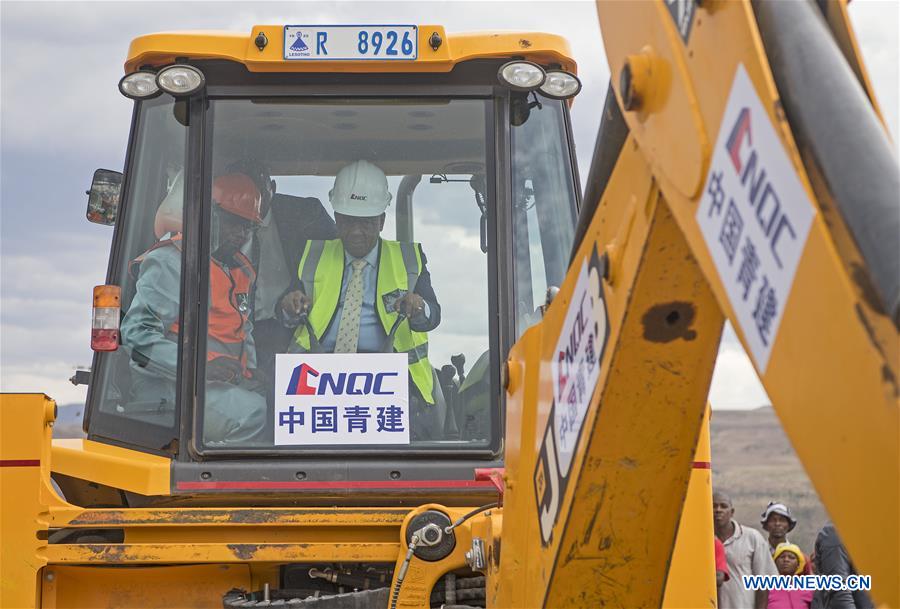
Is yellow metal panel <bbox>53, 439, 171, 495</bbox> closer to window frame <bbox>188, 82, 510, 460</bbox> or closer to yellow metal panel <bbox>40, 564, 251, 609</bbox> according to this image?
window frame <bbox>188, 82, 510, 460</bbox>

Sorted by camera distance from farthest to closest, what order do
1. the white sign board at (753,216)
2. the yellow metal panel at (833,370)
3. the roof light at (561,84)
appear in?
the roof light at (561,84) < the white sign board at (753,216) < the yellow metal panel at (833,370)

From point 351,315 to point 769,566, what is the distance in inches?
165

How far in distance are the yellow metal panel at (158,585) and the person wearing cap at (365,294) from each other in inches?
31.8

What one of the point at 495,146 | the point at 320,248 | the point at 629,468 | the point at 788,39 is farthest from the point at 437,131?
the point at 788,39

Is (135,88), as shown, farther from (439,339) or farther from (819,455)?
(819,455)

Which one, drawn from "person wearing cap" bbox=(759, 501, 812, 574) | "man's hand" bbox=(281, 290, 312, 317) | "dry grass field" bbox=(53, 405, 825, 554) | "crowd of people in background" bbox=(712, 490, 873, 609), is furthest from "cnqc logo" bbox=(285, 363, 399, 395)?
"dry grass field" bbox=(53, 405, 825, 554)

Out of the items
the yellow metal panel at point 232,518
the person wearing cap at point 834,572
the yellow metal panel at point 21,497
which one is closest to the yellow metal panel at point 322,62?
the yellow metal panel at point 21,497

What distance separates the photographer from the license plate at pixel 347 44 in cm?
441

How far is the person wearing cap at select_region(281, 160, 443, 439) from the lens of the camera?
168 inches

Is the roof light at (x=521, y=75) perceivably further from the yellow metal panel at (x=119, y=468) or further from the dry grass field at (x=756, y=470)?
the dry grass field at (x=756, y=470)

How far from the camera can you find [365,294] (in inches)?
170

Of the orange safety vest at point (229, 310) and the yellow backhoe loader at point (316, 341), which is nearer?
the yellow backhoe loader at point (316, 341)

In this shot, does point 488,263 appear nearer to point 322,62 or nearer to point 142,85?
point 322,62

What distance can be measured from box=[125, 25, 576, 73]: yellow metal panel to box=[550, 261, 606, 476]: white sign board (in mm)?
2090
